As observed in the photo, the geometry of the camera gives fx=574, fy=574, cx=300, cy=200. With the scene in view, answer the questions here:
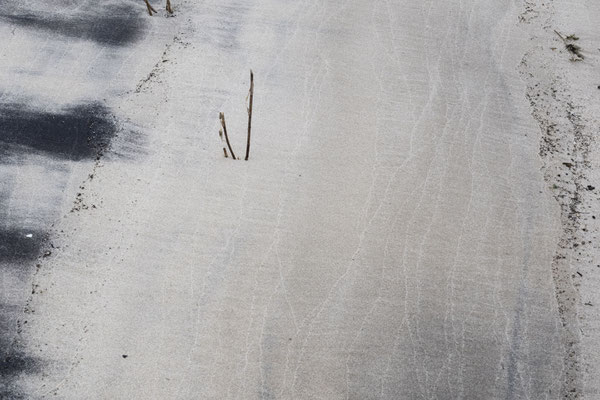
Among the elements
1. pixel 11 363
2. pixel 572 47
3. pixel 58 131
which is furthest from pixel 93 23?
pixel 572 47

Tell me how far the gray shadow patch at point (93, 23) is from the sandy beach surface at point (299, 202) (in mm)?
43

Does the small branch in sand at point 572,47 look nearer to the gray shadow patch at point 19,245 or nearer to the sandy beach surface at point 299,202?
the sandy beach surface at point 299,202

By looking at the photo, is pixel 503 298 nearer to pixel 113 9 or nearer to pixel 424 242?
pixel 424 242

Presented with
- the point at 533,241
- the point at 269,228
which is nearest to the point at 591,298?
the point at 533,241

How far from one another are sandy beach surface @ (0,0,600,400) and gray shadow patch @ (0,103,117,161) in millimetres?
26

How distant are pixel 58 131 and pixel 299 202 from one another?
9.10 feet

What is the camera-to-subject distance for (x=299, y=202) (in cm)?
579

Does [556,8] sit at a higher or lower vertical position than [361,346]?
higher

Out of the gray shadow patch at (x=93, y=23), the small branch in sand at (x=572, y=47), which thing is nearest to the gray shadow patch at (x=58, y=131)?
the gray shadow patch at (x=93, y=23)

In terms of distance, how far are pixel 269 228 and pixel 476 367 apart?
222 cm

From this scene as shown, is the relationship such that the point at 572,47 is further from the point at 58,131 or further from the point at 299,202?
the point at 58,131

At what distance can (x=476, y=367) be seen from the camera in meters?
4.74

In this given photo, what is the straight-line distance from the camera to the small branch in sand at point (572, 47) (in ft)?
24.8

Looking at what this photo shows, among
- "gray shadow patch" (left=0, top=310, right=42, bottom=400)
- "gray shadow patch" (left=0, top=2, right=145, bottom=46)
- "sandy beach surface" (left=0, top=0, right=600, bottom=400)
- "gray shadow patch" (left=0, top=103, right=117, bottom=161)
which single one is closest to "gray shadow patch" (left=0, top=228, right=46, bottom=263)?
"sandy beach surface" (left=0, top=0, right=600, bottom=400)
